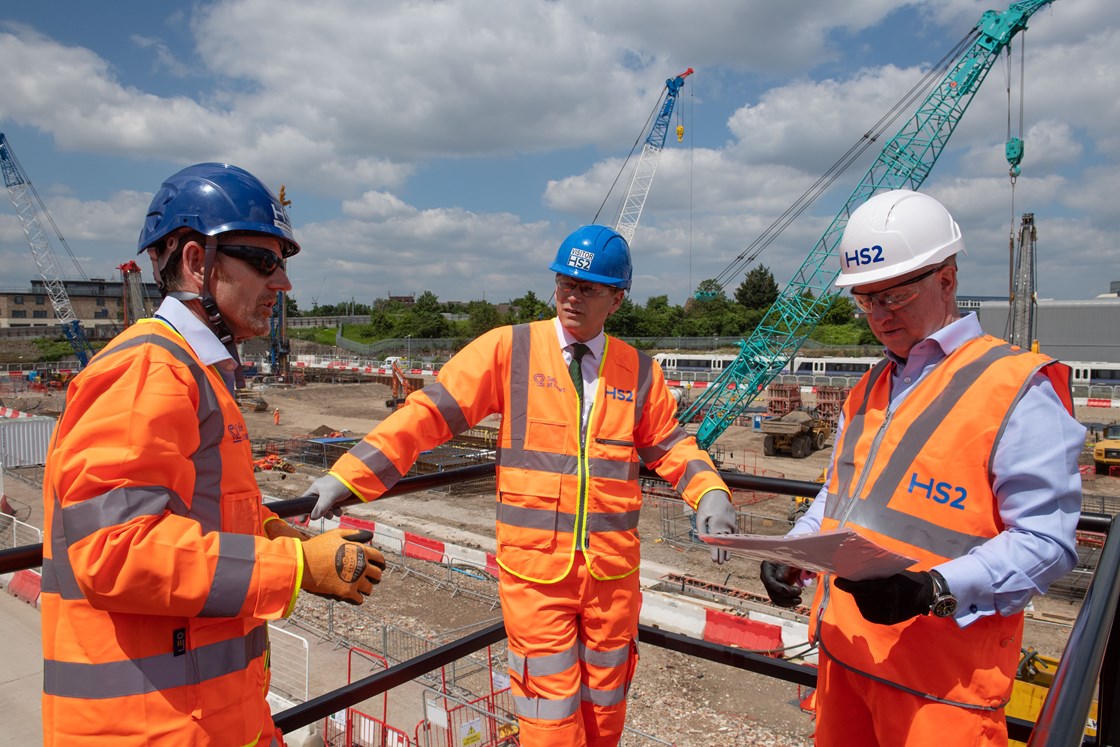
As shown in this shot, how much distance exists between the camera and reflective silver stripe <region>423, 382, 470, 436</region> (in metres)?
2.57

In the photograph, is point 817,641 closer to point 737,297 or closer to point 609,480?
point 609,480

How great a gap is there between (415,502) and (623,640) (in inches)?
805

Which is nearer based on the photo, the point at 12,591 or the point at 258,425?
the point at 12,591

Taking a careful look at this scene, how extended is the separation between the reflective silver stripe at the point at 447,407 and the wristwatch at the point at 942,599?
152 centimetres

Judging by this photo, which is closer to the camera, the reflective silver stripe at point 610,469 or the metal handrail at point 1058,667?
the metal handrail at point 1058,667

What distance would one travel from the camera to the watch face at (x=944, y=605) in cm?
167

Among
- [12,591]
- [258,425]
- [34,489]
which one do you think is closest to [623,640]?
[12,591]

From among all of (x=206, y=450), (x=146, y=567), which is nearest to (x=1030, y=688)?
(x=206, y=450)

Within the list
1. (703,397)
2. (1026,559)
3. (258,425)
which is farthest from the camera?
(258,425)

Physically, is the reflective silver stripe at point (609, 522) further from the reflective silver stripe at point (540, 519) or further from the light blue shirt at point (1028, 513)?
the light blue shirt at point (1028, 513)

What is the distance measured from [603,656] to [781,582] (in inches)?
26.6

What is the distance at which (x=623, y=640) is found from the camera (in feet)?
8.61

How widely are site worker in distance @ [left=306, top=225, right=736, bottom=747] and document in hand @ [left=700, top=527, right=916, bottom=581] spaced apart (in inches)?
22.4

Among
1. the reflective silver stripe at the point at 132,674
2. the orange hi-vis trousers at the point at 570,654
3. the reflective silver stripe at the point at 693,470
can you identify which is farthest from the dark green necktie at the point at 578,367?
the reflective silver stripe at the point at 132,674
